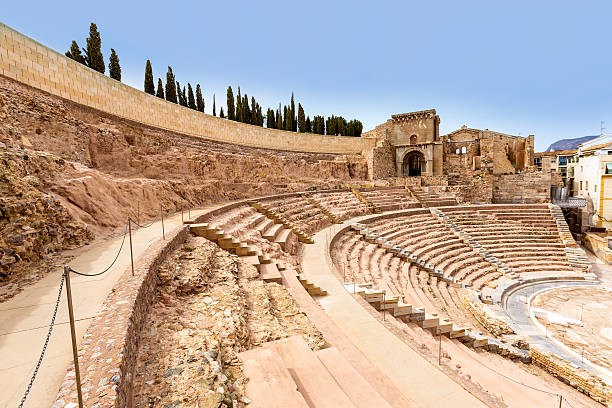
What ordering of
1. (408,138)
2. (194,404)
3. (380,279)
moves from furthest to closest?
(408,138) < (380,279) < (194,404)

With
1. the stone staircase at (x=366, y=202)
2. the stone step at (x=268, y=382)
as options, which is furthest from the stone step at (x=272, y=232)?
the stone staircase at (x=366, y=202)

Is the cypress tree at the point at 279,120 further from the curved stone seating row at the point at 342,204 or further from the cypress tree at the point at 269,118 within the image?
the curved stone seating row at the point at 342,204

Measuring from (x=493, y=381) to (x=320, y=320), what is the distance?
3.85m

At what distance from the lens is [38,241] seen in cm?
576

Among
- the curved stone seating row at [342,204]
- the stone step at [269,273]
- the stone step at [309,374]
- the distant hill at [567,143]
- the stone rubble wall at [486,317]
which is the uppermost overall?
the distant hill at [567,143]

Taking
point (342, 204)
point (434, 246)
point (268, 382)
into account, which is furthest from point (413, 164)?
point (268, 382)

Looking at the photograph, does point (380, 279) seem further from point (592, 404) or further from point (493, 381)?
point (592, 404)

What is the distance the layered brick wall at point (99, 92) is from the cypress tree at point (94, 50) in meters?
3.16

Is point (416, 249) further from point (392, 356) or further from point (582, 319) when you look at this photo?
point (392, 356)

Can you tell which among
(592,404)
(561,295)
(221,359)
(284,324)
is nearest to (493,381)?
(592,404)

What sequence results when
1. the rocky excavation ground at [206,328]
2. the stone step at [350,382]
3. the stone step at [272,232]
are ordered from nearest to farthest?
the rocky excavation ground at [206,328] → the stone step at [350,382] → the stone step at [272,232]

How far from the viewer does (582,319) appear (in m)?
10.8

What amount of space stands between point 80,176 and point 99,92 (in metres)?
5.46

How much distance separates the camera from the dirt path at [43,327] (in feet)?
8.67
